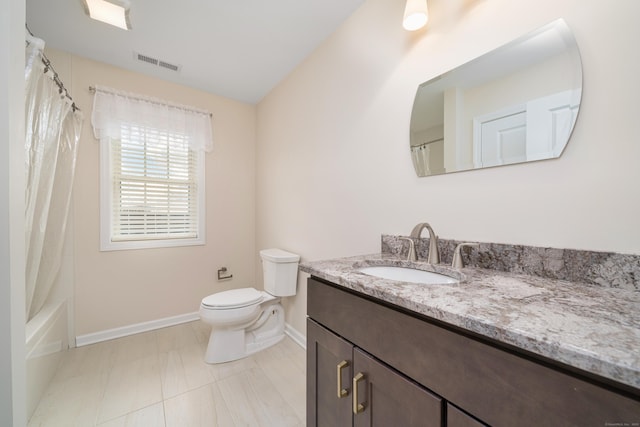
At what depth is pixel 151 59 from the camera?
2074 mm

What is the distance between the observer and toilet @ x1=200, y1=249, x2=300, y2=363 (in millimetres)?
1811

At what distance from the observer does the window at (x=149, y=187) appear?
7.20 feet

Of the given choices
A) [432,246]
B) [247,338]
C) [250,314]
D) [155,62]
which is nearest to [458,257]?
[432,246]

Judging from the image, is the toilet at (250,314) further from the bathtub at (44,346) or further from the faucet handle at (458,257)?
the faucet handle at (458,257)

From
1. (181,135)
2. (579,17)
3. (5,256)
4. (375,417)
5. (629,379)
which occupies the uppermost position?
(181,135)

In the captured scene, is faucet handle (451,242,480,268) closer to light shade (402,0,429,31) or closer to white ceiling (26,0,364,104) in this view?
light shade (402,0,429,31)

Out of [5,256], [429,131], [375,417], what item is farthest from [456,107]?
[5,256]

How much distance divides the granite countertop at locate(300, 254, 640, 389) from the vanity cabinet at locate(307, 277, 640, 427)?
0.13ft

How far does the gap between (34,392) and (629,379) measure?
91.9 inches

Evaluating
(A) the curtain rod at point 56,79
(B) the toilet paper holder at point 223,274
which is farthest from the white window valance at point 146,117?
(B) the toilet paper holder at point 223,274

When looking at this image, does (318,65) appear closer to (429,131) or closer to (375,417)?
(429,131)

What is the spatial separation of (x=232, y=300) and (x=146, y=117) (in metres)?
1.88

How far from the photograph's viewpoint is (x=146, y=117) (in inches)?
90.4

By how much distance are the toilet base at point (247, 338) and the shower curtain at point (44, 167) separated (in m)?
1.12
